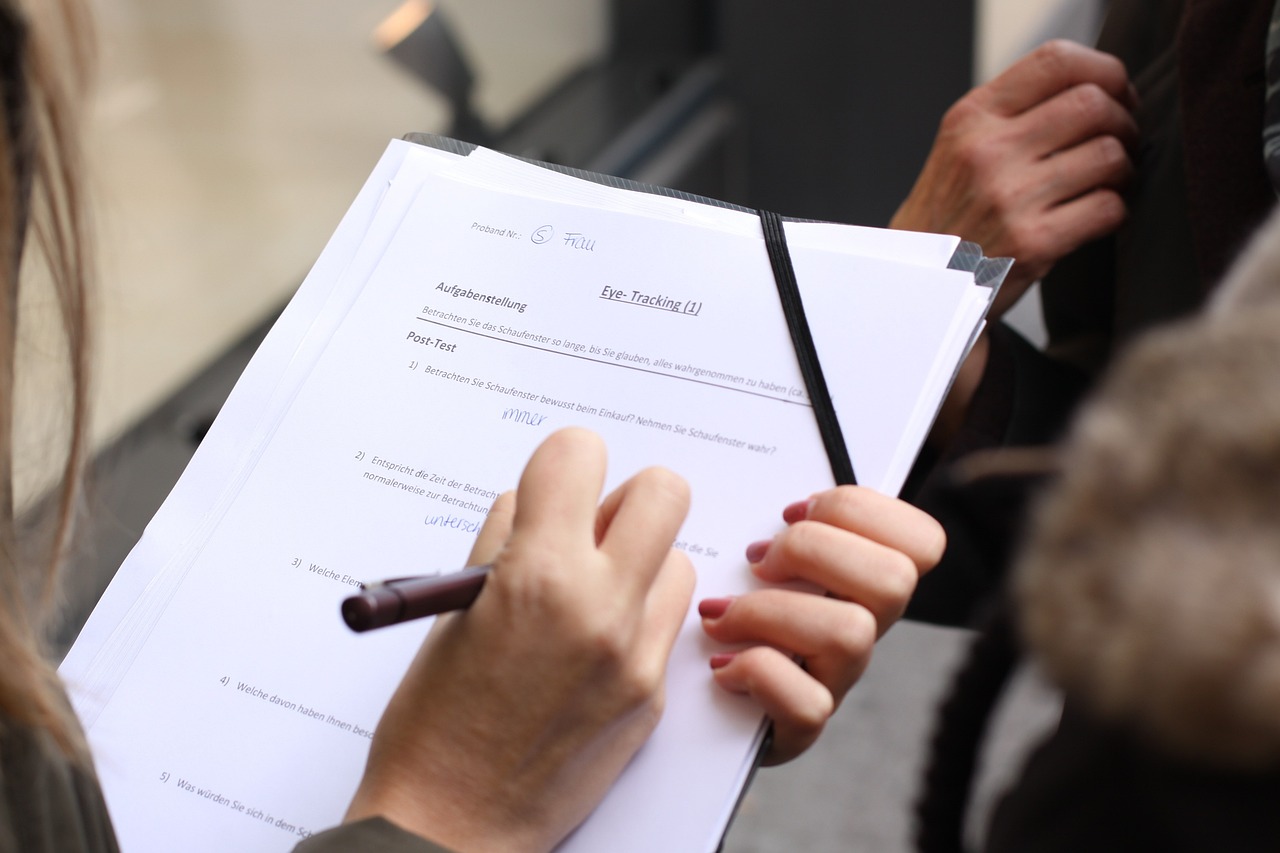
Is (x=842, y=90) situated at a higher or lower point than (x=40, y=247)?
lower

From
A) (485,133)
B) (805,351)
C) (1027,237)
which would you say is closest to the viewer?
(805,351)

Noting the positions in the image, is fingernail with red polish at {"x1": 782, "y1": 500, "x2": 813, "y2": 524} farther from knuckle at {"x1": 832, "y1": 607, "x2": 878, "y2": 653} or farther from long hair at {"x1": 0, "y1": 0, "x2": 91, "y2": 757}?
long hair at {"x1": 0, "y1": 0, "x2": 91, "y2": 757}

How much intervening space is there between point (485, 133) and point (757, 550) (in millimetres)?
1378

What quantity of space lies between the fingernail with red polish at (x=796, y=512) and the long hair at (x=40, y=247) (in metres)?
0.29

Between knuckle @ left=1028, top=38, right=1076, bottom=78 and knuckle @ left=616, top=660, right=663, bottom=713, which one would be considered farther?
knuckle @ left=1028, top=38, right=1076, bottom=78

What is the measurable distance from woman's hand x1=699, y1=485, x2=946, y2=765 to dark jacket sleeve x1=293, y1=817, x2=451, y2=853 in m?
0.14

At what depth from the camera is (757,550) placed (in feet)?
1.49

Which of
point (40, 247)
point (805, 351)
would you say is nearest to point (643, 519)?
point (805, 351)

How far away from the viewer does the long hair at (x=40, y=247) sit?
350 millimetres

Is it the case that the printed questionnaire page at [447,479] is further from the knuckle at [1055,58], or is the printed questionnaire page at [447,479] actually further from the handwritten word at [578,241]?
the knuckle at [1055,58]

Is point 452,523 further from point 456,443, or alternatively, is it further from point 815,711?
point 815,711

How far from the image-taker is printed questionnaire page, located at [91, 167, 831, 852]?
46cm

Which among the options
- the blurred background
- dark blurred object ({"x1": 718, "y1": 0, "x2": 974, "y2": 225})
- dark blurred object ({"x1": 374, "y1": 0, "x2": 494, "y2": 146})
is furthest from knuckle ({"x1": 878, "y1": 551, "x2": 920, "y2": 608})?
dark blurred object ({"x1": 718, "y1": 0, "x2": 974, "y2": 225})

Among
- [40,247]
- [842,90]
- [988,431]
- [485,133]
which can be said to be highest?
[40,247]
